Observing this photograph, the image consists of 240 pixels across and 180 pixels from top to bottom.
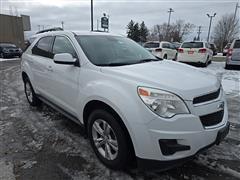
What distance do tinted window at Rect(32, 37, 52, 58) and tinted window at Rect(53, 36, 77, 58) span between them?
27 cm

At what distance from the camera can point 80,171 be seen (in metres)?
2.84

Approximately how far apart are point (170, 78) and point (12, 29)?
4381cm

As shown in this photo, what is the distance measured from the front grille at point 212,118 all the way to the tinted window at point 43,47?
2.99 m

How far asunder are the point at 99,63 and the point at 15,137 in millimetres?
1991

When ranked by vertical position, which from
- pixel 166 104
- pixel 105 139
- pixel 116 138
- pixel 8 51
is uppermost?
pixel 166 104

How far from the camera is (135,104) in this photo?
2328 millimetres

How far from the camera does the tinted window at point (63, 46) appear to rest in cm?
353

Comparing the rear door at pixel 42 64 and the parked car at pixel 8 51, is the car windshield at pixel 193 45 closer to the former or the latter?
the rear door at pixel 42 64

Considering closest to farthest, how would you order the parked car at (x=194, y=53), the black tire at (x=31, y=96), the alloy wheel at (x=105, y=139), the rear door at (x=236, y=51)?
the alloy wheel at (x=105, y=139) → the black tire at (x=31, y=96) → the rear door at (x=236, y=51) → the parked car at (x=194, y=53)

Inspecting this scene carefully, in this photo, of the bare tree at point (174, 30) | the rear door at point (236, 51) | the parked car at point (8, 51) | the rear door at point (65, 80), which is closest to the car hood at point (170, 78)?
the rear door at point (65, 80)

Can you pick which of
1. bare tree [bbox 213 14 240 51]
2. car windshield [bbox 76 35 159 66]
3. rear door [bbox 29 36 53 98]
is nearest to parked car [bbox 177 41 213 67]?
car windshield [bbox 76 35 159 66]

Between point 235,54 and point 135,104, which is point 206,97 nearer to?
point 135,104

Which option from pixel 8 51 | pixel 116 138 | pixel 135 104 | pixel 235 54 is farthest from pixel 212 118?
pixel 8 51

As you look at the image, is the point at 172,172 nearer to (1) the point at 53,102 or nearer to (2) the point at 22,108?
(1) the point at 53,102
